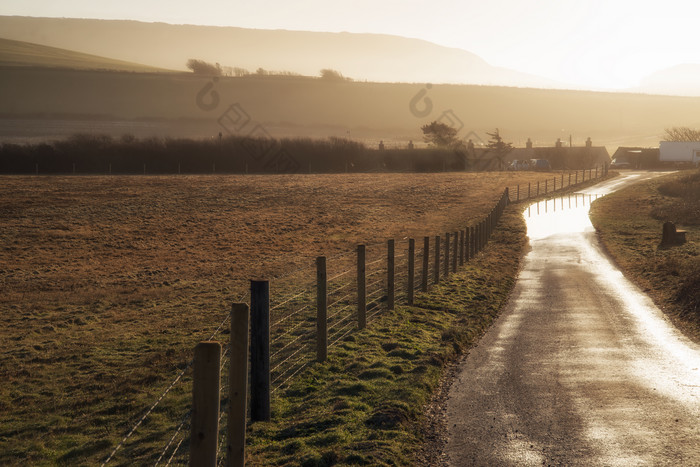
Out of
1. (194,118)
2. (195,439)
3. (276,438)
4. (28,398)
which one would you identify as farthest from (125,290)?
(194,118)

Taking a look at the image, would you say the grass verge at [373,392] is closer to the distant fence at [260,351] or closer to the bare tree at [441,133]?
the distant fence at [260,351]

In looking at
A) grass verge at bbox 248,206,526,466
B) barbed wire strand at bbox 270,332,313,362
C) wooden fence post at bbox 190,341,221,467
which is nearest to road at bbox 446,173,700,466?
grass verge at bbox 248,206,526,466

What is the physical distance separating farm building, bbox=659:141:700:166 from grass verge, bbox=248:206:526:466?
103 metres

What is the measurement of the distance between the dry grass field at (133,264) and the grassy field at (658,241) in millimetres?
9218

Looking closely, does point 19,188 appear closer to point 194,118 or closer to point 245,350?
point 245,350

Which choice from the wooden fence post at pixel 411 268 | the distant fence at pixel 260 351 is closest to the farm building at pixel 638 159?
the distant fence at pixel 260 351

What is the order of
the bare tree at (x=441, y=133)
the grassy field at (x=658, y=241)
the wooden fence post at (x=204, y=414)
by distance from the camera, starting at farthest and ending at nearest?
the bare tree at (x=441, y=133), the grassy field at (x=658, y=241), the wooden fence post at (x=204, y=414)

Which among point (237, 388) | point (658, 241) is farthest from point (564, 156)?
point (237, 388)

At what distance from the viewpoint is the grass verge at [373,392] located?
334 inches

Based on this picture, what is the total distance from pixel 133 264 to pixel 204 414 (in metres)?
26.6

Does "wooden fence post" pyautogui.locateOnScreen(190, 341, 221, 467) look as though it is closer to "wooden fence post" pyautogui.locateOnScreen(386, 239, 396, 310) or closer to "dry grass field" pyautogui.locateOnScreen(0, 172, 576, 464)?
"dry grass field" pyautogui.locateOnScreen(0, 172, 576, 464)

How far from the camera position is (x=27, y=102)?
159 meters

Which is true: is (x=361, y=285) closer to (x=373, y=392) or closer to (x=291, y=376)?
(x=291, y=376)

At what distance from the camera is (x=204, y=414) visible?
5.70 m
